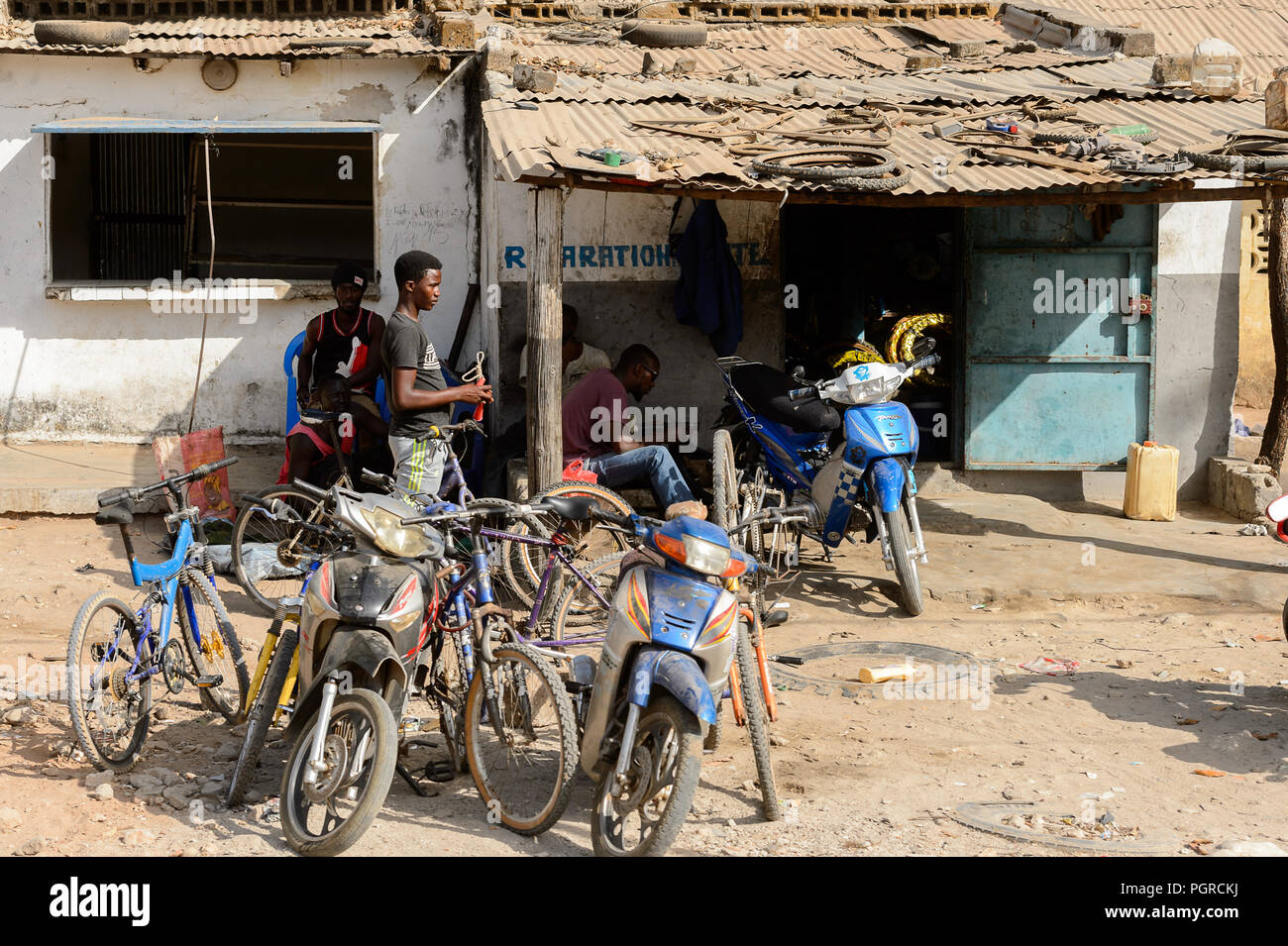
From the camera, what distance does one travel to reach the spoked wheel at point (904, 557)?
793 centimetres

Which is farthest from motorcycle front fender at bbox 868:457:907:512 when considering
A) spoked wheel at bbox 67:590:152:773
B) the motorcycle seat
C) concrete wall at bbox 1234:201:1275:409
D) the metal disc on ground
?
concrete wall at bbox 1234:201:1275:409

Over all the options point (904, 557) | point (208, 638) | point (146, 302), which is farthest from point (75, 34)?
point (904, 557)

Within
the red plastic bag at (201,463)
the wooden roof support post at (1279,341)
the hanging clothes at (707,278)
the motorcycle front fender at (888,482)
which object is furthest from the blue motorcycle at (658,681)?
the wooden roof support post at (1279,341)

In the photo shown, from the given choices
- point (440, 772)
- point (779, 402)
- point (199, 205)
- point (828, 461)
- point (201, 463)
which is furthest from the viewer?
point (199, 205)

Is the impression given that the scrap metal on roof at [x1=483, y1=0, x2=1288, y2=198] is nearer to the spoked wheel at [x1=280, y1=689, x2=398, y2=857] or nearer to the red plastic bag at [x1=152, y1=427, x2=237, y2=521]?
the red plastic bag at [x1=152, y1=427, x2=237, y2=521]

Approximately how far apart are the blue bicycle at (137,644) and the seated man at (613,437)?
306 cm

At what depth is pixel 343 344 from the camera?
8938mm

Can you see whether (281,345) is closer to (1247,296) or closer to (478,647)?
(478,647)

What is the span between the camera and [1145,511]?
1040 centimetres

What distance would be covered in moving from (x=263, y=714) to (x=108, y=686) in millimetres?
889

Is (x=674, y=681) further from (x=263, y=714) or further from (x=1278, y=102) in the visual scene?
(x=1278, y=102)

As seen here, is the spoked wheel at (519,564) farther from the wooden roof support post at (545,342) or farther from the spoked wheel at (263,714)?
the spoked wheel at (263,714)
